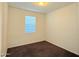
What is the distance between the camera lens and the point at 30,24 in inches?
161

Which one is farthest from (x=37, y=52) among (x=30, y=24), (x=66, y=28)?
(x=30, y=24)

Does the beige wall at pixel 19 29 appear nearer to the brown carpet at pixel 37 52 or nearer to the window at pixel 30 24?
the window at pixel 30 24

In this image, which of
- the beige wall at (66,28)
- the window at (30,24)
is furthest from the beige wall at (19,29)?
the beige wall at (66,28)

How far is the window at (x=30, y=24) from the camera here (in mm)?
3928

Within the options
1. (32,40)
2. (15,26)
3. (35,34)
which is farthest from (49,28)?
(15,26)

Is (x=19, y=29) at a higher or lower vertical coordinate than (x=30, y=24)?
lower

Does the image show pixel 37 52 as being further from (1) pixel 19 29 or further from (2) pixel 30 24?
(2) pixel 30 24

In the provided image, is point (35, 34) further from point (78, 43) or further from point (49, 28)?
point (78, 43)

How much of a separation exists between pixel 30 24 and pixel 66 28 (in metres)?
1.91

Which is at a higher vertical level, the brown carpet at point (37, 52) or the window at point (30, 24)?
the window at point (30, 24)

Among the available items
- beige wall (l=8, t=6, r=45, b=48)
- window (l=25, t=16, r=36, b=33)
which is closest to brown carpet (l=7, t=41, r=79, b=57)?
beige wall (l=8, t=6, r=45, b=48)

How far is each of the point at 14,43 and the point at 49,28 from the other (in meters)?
2.02

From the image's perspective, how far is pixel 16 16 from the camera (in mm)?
3428

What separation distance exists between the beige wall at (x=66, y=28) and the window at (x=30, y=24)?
0.99 m
